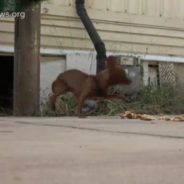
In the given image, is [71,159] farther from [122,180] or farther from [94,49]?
[94,49]

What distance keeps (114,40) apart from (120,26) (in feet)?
→ 0.91

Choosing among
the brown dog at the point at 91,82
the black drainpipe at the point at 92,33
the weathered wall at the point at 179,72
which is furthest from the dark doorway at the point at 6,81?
the brown dog at the point at 91,82

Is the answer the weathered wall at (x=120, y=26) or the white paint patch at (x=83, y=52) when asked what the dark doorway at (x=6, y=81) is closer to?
the white paint patch at (x=83, y=52)

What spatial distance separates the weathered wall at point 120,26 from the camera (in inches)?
345

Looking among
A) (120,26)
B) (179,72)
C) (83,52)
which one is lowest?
(179,72)

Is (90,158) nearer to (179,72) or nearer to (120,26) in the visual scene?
(120,26)

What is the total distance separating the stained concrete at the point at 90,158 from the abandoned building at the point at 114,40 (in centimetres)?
550

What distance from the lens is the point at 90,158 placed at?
7.30 ft

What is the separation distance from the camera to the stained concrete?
5.96ft

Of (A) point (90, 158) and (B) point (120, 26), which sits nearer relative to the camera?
(A) point (90, 158)

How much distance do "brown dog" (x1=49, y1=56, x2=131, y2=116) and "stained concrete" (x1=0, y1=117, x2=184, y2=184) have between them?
1388 millimetres

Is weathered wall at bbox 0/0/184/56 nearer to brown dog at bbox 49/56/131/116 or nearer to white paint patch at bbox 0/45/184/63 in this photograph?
white paint patch at bbox 0/45/184/63

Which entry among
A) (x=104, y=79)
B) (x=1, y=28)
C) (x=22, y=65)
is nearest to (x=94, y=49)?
(x=1, y=28)

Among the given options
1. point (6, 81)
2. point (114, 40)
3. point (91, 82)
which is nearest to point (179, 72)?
point (114, 40)
